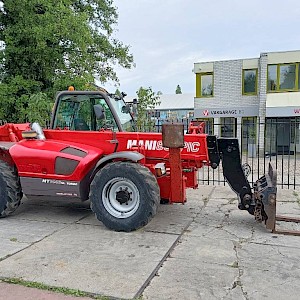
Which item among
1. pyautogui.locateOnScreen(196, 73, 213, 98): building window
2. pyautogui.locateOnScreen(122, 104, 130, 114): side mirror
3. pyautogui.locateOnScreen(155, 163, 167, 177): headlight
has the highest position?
pyautogui.locateOnScreen(196, 73, 213, 98): building window

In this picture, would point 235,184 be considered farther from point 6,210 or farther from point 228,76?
point 228,76

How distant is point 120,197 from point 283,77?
17426mm

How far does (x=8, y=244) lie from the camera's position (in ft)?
14.8

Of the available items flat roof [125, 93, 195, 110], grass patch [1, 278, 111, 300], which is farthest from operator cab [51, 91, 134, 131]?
flat roof [125, 93, 195, 110]

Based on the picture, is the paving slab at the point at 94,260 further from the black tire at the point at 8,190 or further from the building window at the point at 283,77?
the building window at the point at 283,77

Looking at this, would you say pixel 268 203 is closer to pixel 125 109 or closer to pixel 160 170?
pixel 160 170

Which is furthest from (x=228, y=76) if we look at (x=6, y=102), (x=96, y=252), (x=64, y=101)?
(x=96, y=252)

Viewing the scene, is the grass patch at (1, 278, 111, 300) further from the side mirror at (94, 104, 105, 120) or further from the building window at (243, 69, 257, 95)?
the building window at (243, 69, 257, 95)

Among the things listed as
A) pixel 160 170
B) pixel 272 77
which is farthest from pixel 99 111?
pixel 272 77

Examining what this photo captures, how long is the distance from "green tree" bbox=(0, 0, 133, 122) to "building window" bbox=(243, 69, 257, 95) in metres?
10.4

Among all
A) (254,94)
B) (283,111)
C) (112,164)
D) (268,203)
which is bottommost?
(268,203)

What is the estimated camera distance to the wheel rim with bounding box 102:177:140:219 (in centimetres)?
501

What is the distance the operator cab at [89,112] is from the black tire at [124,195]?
967 millimetres

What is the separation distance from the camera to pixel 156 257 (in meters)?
4.05
